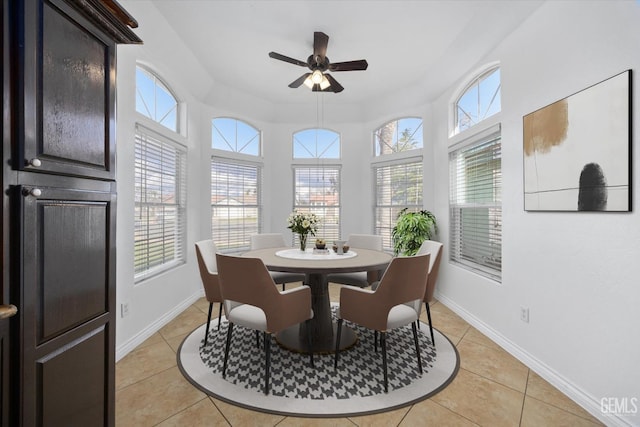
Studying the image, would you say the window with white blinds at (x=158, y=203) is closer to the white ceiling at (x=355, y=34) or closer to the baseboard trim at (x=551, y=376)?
the white ceiling at (x=355, y=34)

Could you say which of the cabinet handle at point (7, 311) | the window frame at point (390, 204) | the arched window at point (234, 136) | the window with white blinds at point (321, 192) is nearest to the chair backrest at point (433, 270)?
the window frame at point (390, 204)

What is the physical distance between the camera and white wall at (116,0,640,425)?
1.63m

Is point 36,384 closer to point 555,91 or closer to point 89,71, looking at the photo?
point 89,71

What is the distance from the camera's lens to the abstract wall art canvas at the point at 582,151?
1601mm

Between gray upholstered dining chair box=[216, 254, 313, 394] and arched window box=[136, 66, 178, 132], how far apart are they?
2039mm

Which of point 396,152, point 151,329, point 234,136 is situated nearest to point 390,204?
point 396,152

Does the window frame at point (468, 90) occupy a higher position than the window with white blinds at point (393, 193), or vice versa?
the window frame at point (468, 90)

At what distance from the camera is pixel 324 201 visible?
16.5 feet

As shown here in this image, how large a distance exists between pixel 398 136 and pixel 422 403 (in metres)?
3.77

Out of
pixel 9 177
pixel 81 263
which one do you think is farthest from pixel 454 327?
pixel 9 177

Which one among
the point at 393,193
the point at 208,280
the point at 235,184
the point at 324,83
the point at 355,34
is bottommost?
the point at 208,280

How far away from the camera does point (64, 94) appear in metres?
0.99

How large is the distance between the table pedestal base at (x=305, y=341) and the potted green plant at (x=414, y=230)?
5.04ft

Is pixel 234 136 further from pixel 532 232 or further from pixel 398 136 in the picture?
pixel 532 232
